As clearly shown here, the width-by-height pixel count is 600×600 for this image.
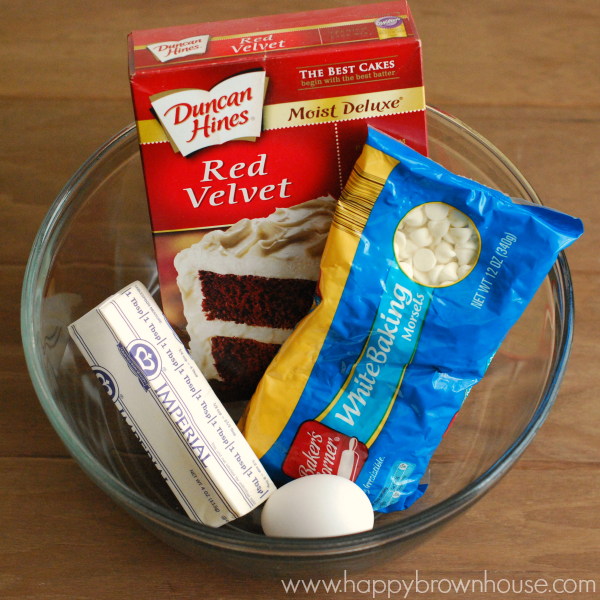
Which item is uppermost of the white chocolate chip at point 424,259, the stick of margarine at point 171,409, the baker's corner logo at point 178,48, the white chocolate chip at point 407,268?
the baker's corner logo at point 178,48

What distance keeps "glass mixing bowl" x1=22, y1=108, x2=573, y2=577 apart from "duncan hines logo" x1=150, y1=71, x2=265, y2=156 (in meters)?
0.17

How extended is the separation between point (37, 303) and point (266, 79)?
347 millimetres

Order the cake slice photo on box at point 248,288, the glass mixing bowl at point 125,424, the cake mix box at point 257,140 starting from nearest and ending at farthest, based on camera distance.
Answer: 1. the glass mixing bowl at point 125,424
2. the cake mix box at point 257,140
3. the cake slice photo on box at point 248,288

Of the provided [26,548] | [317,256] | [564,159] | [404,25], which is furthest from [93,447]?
[564,159]

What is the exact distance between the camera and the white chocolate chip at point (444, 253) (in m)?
0.68

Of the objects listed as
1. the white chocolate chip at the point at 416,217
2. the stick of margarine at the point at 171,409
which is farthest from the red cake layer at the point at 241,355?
the white chocolate chip at the point at 416,217

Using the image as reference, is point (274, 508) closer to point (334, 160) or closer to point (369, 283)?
point (369, 283)

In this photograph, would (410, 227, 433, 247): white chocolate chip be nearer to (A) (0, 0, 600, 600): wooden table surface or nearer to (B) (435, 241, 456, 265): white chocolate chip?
(B) (435, 241, 456, 265): white chocolate chip

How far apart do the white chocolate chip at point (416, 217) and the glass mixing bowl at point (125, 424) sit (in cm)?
17

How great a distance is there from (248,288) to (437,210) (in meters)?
0.25

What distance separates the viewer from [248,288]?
796 millimetres

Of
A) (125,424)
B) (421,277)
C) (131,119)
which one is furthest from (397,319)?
(131,119)

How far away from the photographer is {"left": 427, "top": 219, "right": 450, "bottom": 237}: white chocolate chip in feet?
2.25

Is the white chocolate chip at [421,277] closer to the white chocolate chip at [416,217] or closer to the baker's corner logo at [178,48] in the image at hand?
the white chocolate chip at [416,217]
